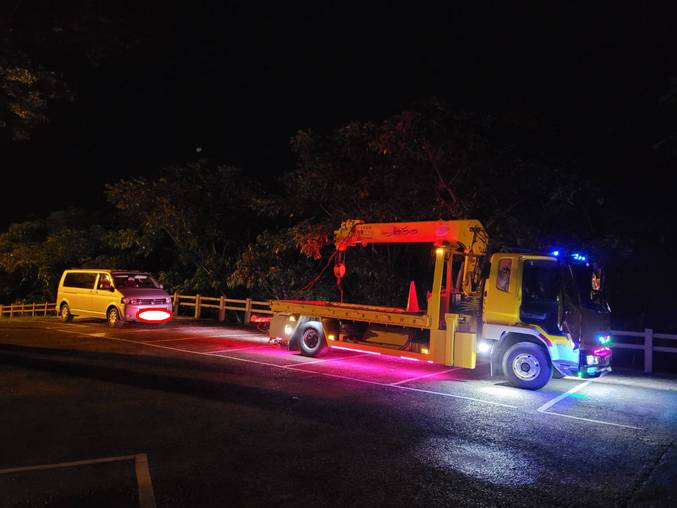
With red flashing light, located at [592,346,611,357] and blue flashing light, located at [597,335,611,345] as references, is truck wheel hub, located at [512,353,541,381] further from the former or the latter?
blue flashing light, located at [597,335,611,345]

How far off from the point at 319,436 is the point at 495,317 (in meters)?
4.99

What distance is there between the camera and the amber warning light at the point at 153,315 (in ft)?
59.3

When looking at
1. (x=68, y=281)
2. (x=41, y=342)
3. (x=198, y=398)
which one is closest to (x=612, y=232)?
(x=198, y=398)

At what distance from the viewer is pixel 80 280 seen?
19.9 metres

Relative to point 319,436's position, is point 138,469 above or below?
below

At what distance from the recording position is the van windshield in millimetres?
18391

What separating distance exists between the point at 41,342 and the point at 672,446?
14191 millimetres

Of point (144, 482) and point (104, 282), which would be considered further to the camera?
point (104, 282)

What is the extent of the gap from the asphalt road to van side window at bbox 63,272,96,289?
27.6ft

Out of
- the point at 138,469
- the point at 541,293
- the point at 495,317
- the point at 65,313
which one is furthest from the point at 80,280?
the point at 541,293

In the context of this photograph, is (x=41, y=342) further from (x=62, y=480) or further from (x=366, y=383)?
(x=62, y=480)

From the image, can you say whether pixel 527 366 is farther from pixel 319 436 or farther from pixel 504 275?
pixel 319 436

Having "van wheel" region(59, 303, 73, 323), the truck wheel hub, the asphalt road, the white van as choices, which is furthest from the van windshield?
the truck wheel hub

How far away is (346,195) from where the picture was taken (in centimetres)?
1803
